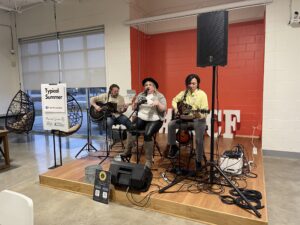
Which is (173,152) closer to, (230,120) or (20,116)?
(230,120)

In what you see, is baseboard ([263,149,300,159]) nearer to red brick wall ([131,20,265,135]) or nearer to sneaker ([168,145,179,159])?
red brick wall ([131,20,265,135])

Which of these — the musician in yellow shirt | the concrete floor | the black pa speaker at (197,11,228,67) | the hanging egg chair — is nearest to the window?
the hanging egg chair

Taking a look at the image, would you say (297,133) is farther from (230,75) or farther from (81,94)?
(81,94)

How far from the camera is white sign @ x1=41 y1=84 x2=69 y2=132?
330 cm

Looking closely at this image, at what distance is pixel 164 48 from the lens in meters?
5.21

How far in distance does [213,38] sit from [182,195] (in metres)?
1.61

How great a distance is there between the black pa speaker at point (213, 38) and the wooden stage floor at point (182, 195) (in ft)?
4.36

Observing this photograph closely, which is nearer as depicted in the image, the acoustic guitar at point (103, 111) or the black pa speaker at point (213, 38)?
the black pa speaker at point (213, 38)

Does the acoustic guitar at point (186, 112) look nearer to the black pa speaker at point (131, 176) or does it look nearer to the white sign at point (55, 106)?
the black pa speaker at point (131, 176)

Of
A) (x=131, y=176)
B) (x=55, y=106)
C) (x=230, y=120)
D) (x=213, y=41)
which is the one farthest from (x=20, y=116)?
(x=213, y=41)

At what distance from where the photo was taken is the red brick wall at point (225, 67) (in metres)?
A: 4.42

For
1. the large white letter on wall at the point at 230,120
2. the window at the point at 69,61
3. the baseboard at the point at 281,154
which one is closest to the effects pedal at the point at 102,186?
the baseboard at the point at 281,154

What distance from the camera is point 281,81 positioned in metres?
3.69

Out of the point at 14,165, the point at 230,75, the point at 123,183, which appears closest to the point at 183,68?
the point at 230,75
